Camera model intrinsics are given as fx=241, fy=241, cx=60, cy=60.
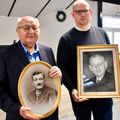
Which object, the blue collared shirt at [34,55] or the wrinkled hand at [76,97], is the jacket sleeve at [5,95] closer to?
the blue collared shirt at [34,55]

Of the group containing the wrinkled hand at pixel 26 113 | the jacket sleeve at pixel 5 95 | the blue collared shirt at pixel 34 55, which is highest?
the blue collared shirt at pixel 34 55

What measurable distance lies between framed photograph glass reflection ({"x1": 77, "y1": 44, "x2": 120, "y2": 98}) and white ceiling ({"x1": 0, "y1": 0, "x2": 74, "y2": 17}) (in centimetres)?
382

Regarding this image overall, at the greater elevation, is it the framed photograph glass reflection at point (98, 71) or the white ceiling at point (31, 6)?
the white ceiling at point (31, 6)

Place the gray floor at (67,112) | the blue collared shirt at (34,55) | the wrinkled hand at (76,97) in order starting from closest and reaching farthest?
the blue collared shirt at (34,55)
the wrinkled hand at (76,97)
the gray floor at (67,112)

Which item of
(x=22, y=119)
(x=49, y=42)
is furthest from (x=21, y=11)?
(x=22, y=119)

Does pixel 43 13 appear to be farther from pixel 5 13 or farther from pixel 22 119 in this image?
pixel 22 119

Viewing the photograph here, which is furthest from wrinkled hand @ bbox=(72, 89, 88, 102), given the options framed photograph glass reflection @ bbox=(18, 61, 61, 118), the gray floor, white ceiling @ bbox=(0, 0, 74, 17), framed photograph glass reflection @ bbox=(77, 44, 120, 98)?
white ceiling @ bbox=(0, 0, 74, 17)

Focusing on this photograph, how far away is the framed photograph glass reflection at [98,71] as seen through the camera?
161cm

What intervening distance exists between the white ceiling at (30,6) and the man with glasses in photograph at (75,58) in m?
3.67

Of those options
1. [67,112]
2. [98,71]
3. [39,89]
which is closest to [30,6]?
[67,112]

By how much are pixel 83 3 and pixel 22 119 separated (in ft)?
2.84

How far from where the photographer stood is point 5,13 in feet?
19.5

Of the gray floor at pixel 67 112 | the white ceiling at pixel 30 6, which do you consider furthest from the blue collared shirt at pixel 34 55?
the white ceiling at pixel 30 6

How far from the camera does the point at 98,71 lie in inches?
63.9
